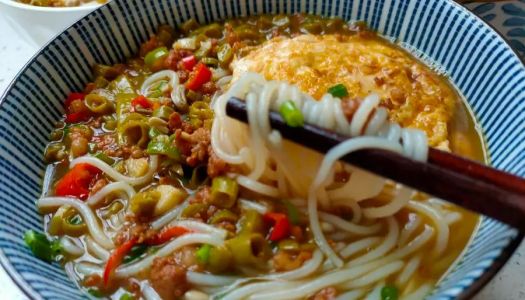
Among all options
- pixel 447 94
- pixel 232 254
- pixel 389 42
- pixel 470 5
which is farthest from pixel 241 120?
pixel 470 5

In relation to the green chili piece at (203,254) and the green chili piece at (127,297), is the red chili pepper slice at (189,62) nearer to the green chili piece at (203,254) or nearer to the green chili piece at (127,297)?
the green chili piece at (203,254)

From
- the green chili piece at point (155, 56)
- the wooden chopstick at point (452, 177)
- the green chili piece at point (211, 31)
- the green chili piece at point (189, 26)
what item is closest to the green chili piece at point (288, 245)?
the wooden chopstick at point (452, 177)

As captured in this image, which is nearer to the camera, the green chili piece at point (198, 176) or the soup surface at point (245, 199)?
the soup surface at point (245, 199)

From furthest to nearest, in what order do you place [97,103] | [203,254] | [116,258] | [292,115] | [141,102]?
[97,103], [141,102], [116,258], [203,254], [292,115]

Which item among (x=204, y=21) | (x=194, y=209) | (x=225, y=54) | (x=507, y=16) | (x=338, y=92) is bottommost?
(x=507, y=16)

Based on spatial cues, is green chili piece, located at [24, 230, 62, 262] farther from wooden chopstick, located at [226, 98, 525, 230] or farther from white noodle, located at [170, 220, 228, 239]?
wooden chopstick, located at [226, 98, 525, 230]

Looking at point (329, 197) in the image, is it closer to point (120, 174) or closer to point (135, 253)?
point (135, 253)

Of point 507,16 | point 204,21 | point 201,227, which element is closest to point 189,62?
point 204,21
